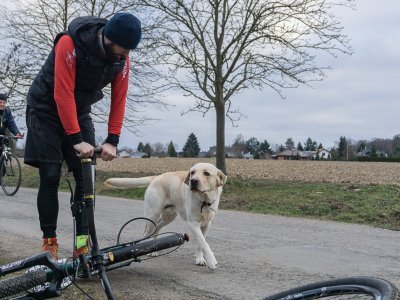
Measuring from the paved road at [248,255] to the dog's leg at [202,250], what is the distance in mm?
91

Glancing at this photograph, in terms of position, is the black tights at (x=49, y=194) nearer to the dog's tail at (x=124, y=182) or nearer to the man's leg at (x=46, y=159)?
the man's leg at (x=46, y=159)

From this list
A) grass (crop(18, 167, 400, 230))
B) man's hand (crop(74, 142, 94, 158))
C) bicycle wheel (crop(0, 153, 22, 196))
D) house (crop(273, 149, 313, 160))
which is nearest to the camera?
man's hand (crop(74, 142, 94, 158))

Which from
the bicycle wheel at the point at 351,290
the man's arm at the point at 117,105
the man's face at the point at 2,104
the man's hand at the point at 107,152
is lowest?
the bicycle wheel at the point at 351,290

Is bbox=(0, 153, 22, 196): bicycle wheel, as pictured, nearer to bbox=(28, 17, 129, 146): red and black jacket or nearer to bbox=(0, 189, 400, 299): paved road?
bbox=(0, 189, 400, 299): paved road

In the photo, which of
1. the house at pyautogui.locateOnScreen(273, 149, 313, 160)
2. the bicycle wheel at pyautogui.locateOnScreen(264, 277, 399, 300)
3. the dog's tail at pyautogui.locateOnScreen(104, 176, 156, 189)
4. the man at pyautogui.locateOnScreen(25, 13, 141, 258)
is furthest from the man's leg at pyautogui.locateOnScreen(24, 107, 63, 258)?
the house at pyautogui.locateOnScreen(273, 149, 313, 160)

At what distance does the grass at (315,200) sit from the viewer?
991 cm

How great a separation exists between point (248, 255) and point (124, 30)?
3.44m

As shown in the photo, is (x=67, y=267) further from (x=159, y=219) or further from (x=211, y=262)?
(x=159, y=219)

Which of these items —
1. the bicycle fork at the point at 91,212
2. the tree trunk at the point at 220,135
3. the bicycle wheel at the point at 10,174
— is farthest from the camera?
the tree trunk at the point at 220,135

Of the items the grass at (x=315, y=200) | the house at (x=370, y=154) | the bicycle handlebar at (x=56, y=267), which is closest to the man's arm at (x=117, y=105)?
the bicycle handlebar at (x=56, y=267)

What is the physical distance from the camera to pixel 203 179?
5586 mm

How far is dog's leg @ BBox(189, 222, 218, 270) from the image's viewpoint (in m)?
5.31

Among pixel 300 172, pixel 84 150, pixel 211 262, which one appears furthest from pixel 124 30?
pixel 300 172

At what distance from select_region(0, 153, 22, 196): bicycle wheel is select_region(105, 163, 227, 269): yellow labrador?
25.2 ft
